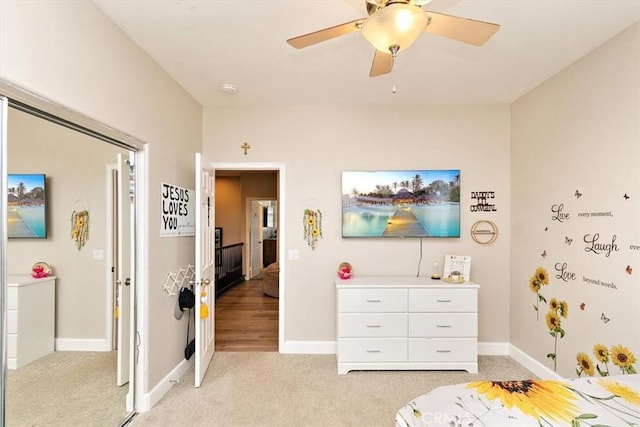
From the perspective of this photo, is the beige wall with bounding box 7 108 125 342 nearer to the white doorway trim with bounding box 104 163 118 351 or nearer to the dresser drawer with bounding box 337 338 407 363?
the white doorway trim with bounding box 104 163 118 351

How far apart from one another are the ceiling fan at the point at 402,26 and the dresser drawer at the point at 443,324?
2.43 meters

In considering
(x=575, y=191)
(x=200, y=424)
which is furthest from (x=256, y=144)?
(x=575, y=191)

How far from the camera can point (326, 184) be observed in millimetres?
3691

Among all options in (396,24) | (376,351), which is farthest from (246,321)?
(396,24)

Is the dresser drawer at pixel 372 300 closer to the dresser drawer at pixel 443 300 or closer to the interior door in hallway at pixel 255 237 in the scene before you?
the dresser drawer at pixel 443 300

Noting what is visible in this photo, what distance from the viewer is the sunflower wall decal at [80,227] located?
1923 mm

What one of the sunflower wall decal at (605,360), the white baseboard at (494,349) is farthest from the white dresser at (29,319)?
the white baseboard at (494,349)

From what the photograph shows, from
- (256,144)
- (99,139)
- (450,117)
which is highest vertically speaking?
(450,117)

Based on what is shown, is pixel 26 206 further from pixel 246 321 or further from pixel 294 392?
pixel 246 321

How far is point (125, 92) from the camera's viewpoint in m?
2.28

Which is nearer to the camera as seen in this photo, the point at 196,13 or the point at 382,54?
the point at 382,54

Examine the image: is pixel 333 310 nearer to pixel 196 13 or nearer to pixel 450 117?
pixel 450 117

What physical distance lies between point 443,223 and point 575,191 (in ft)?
3.92

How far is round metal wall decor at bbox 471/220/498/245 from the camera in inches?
142
